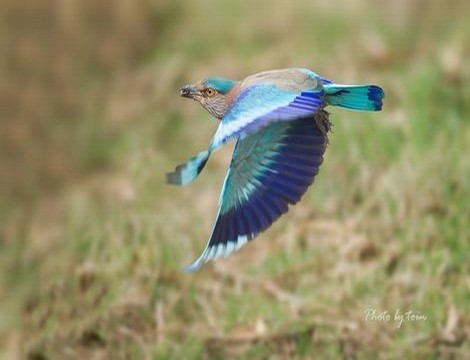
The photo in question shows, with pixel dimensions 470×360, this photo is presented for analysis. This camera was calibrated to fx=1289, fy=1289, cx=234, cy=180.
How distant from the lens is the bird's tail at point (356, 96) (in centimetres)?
430

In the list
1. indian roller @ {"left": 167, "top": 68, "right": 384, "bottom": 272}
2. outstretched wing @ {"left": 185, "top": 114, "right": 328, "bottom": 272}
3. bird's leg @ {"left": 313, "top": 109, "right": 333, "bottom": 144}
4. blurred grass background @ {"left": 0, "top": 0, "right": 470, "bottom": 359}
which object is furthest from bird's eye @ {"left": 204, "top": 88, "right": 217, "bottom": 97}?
blurred grass background @ {"left": 0, "top": 0, "right": 470, "bottom": 359}

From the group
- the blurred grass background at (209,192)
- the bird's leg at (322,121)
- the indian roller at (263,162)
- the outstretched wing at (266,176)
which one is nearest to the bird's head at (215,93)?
the indian roller at (263,162)

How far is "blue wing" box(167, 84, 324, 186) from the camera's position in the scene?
12.9ft

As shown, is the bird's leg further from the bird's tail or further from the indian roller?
the bird's tail

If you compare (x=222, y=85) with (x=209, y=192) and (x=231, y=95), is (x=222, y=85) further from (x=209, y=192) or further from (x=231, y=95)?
(x=209, y=192)

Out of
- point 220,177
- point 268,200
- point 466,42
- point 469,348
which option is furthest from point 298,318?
point 466,42

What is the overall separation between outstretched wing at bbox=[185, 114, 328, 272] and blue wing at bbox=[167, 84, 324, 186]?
23 centimetres

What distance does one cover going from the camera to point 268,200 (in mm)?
4484

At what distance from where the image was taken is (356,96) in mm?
4320

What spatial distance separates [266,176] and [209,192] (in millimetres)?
2825

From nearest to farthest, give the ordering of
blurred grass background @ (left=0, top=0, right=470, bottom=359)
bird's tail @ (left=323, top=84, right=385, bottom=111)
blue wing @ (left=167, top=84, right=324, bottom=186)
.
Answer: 1. blue wing @ (left=167, top=84, right=324, bottom=186)
2. bird's tail @ (left=323, top=84, right=385, bottom=111)
3. blurred grass background @ (left=0, top=0, right=470, bottom=359)

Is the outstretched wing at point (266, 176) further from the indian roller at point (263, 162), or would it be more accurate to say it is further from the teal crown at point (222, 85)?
the teal crown at point (222, 85)

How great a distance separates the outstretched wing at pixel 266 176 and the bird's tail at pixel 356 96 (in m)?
0.14

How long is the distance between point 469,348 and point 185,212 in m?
2.19
